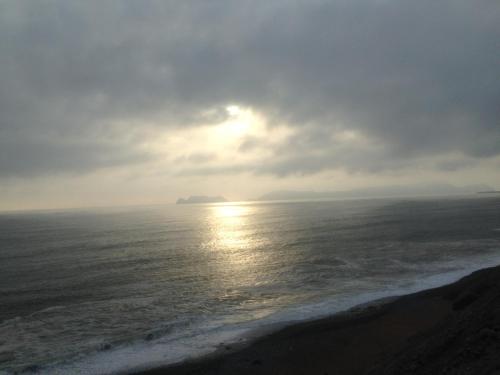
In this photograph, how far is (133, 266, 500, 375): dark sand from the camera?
11.2 metres

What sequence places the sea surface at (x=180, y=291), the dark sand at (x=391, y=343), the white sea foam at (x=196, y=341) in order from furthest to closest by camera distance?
the sea surface at (x=180, y=291)
the white sea foam at (x=196, y=341)
the dark sand at (x=391, y=343)

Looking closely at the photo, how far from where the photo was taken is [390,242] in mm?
56156

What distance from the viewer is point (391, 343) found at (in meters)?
17.2

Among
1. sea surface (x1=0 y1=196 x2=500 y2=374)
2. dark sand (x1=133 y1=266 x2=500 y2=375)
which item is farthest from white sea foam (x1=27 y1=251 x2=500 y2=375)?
dark sand (x1=133 y1=266 x2=500 y2=375)

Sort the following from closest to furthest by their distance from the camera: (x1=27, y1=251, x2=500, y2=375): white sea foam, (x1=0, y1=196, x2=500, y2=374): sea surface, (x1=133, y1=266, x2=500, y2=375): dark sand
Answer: (x1=133, y1=266, x2=500, y2=375): dark sand < (x1=27, y1=251, x2=500, y2=375): white sea foam < (x1=0, y1=196, x2=500, y2=374): sea surface

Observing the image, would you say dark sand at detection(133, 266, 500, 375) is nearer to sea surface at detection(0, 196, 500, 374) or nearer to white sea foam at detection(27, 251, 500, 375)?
white sea foam at detection(27, 251, 500, 375)

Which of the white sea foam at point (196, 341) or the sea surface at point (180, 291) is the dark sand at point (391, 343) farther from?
the sea surface at point (180, 291)

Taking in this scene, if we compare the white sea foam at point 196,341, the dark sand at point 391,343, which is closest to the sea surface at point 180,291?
the white sea foam at point 196,341

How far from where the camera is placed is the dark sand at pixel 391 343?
1123cm

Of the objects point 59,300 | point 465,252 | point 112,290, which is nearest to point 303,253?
point 465,252

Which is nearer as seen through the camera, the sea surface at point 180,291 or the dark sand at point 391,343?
the dark sand at point 391,343

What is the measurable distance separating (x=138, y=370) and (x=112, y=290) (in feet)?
59.6

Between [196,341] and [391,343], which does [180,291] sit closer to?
[196,341]

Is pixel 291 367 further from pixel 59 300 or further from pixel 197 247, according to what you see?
pixel 197 247
